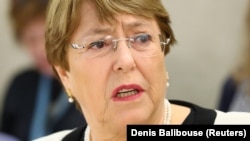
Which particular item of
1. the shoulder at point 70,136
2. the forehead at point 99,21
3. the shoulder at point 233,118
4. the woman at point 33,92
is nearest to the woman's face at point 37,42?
the woman at point 33,92

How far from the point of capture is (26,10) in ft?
7.66

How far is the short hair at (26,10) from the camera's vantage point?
2307mm

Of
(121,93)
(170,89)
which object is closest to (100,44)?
(121,93)

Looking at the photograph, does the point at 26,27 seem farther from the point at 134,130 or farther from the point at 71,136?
the point at 134,130

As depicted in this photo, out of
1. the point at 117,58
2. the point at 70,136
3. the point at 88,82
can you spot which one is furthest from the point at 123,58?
the point at 70,136

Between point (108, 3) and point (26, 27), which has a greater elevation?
point (108, 3)

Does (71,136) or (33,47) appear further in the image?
(33,47)

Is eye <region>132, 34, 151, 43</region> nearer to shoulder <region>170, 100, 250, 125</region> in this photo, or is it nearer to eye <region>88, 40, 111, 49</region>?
eye <region>88, 40, 111, 49</region>

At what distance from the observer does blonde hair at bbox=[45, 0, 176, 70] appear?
1.37 meters

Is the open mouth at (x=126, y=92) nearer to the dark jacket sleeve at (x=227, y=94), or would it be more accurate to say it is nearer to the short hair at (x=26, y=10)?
the dark jacket sleeve at (x=227, y=94)

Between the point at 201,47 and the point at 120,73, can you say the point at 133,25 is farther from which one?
the point at 201,47

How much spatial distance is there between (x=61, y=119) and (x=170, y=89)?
0.50 m

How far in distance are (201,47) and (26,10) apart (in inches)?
30.0

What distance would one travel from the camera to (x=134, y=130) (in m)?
1.20
